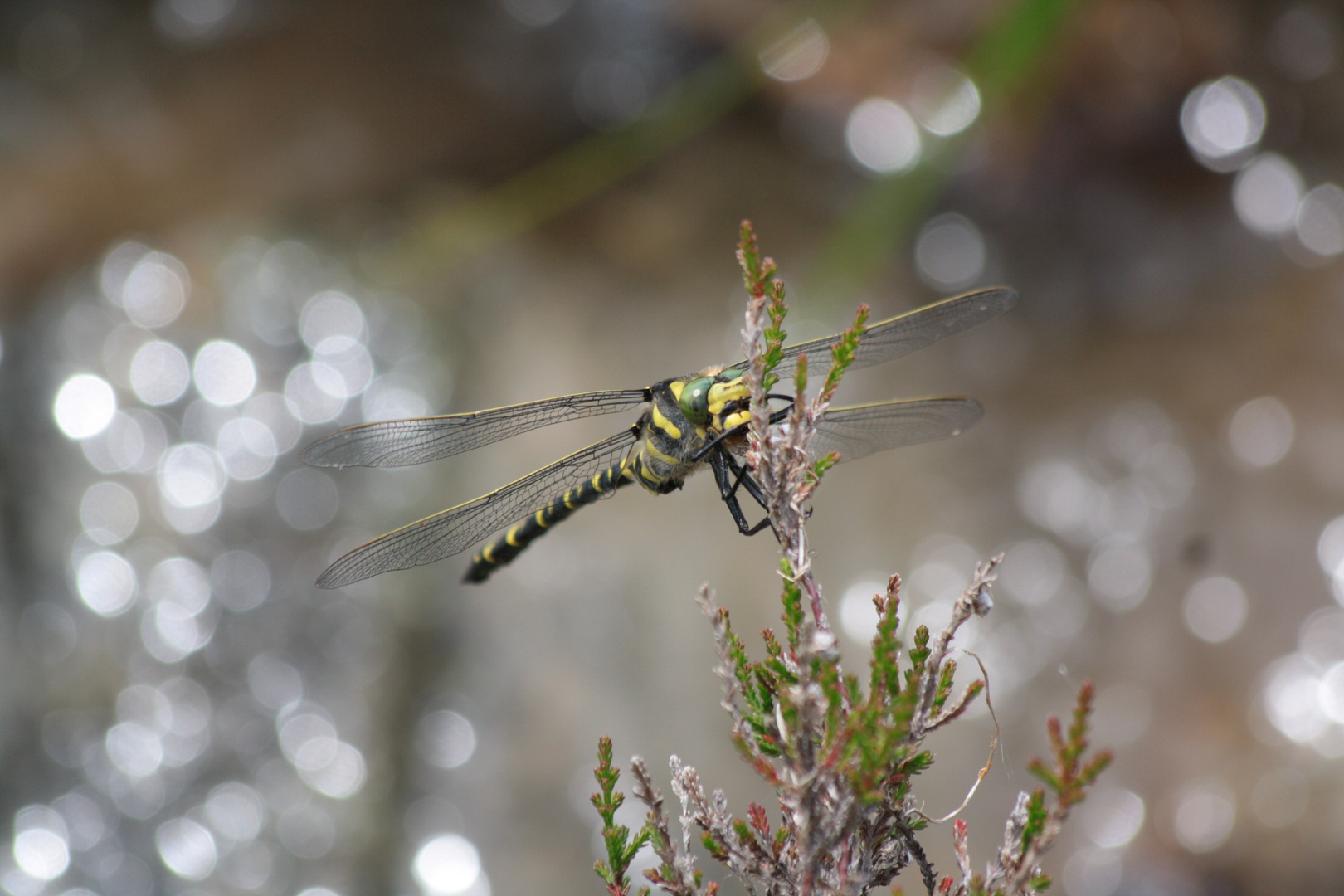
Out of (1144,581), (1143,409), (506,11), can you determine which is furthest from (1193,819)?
(506,11)

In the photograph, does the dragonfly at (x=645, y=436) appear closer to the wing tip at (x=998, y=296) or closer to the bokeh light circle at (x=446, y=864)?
the wing tip at (x=998, y=296)

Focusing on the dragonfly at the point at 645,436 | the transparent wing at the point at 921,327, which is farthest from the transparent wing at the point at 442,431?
the transparent wing at the point at 921,327

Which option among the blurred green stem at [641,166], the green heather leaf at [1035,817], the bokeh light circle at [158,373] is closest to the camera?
the green heather leaf at [1035,817]

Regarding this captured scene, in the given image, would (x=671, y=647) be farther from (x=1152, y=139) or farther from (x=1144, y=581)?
(x=1152, y=139)

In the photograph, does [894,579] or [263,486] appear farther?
[263,486]

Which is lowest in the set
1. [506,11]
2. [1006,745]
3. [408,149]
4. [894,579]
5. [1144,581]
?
[1006,745]

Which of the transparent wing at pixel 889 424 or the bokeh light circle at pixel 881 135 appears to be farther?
the bokeh light circle at pixel 881 135

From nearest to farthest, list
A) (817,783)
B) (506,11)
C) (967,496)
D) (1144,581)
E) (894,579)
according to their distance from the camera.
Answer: (817,783)
(894,579)
(1144,581)
(967,496)
(506,11)

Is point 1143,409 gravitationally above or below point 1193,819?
above
